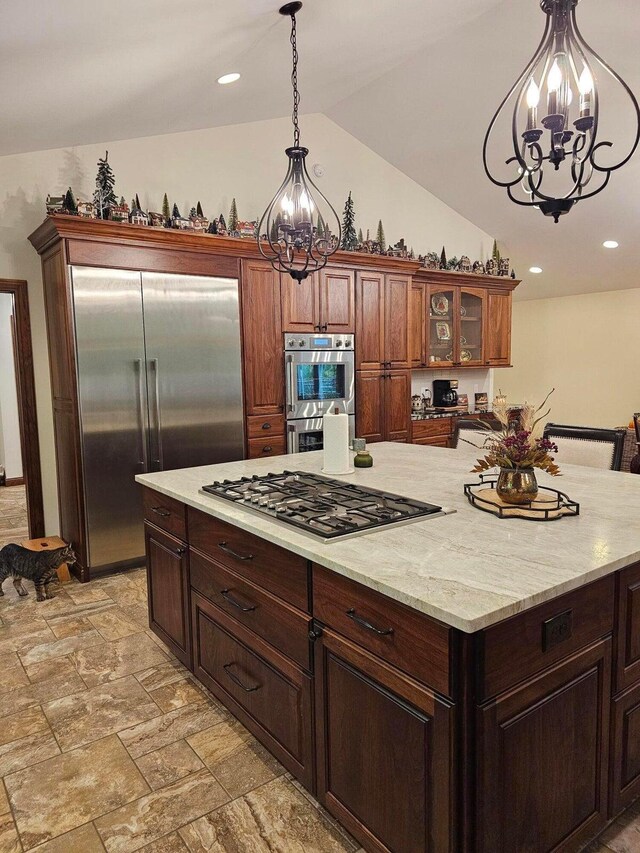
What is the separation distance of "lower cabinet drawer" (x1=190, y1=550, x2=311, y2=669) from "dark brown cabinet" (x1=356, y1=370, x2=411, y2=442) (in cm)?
297

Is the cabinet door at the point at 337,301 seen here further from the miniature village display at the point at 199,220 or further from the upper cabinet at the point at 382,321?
the miniature village display at the point at 199,220

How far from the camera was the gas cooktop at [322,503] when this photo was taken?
1.74 meters

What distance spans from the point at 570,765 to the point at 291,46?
3671mm

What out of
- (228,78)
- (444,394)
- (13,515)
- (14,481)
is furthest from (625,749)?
(14,481)

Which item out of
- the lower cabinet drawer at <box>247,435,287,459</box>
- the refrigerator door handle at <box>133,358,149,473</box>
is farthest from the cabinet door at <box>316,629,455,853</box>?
the lower cabinet drawer at <box>247,435,287,459</box>

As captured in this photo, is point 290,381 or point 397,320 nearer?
point 290,381

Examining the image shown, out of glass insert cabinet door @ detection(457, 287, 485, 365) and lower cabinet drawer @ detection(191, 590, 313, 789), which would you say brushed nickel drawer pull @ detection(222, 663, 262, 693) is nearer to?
lower cabinet drawer @ detection(191, 590, 313, 789)

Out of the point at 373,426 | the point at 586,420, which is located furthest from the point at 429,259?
the point at 586,420

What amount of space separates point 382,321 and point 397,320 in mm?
206

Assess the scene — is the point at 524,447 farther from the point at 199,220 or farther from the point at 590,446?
the point at 199,220

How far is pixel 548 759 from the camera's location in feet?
4.46

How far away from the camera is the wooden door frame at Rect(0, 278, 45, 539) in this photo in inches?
159

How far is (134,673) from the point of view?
2.64 meters

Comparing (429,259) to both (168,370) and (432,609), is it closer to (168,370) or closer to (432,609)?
(168,370)
